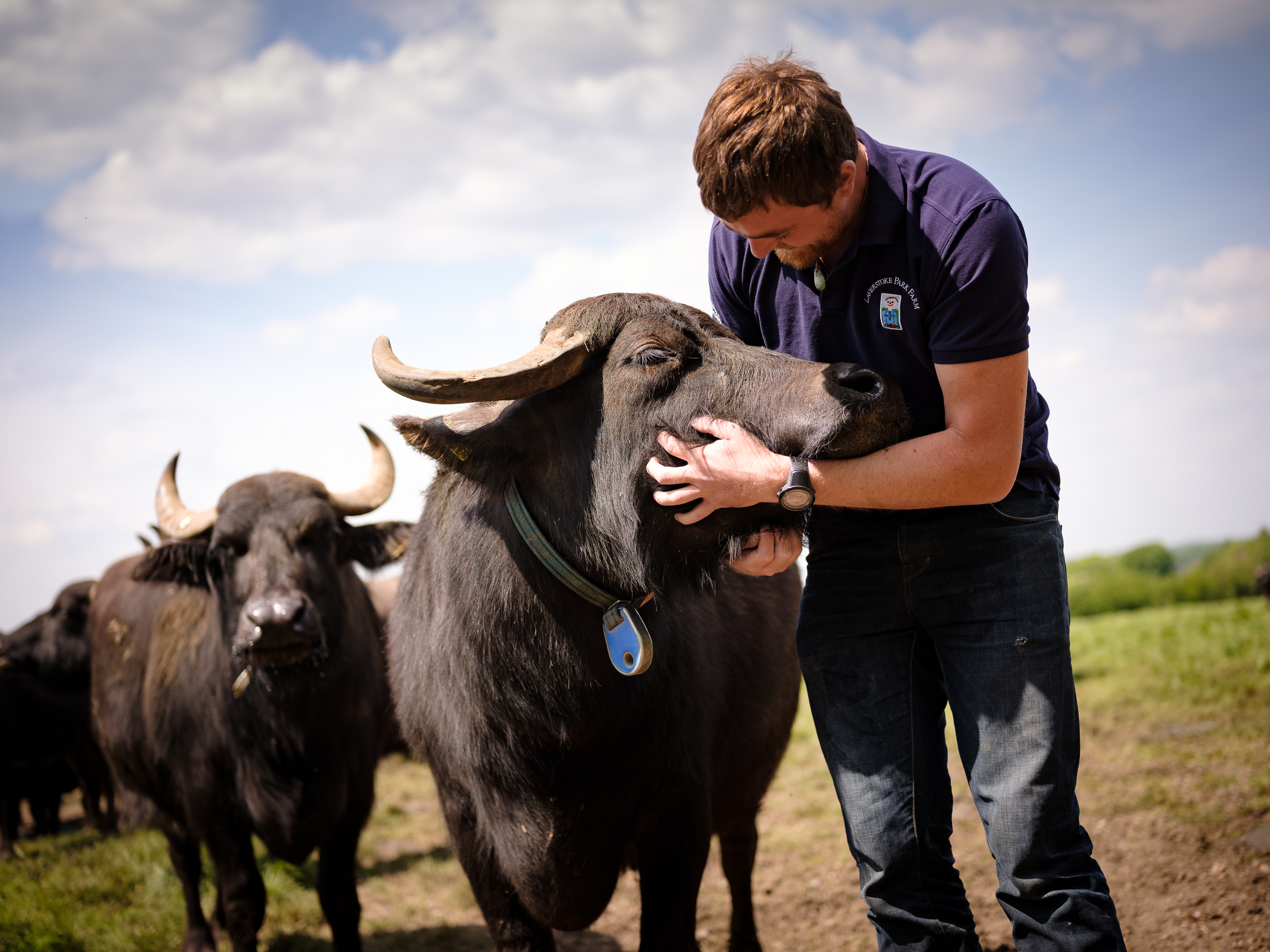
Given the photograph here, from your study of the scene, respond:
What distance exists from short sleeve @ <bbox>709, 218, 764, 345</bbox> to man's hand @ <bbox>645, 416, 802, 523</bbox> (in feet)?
1.75

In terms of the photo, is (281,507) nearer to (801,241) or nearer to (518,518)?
(518,518)

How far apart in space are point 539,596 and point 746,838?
8.22ft

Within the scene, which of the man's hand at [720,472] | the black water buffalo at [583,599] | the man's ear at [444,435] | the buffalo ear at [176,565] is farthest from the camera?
the buffalo ear at [176,565]

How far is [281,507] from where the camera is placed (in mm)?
5059

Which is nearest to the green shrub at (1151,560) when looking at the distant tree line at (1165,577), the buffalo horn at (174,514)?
the distant tree line at (1165,577)

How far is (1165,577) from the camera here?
18.3 metres

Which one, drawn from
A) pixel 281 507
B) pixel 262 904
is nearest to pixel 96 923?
pixel 262 904

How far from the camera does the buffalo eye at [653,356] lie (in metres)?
2.50

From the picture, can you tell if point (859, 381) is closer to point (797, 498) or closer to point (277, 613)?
point (797, 498)

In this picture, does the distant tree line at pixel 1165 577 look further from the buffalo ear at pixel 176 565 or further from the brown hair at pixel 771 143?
the brown hair at pixel 771 143

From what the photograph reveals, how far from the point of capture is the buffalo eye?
250 cm

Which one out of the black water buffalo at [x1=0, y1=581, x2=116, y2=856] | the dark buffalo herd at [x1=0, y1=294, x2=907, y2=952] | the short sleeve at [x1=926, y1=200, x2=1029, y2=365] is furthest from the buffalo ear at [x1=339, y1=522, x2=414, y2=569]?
the black water buffalo at [x1=0, y1=581, x2=116, y2=856]

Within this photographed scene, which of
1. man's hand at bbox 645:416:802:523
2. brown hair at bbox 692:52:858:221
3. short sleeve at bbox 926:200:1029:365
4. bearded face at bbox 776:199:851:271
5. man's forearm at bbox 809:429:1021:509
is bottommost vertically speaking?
man's forearm at bbox 809:429:1021:509

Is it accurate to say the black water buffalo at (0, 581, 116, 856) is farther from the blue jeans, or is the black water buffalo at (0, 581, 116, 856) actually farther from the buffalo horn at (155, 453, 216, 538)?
the blue jeans
